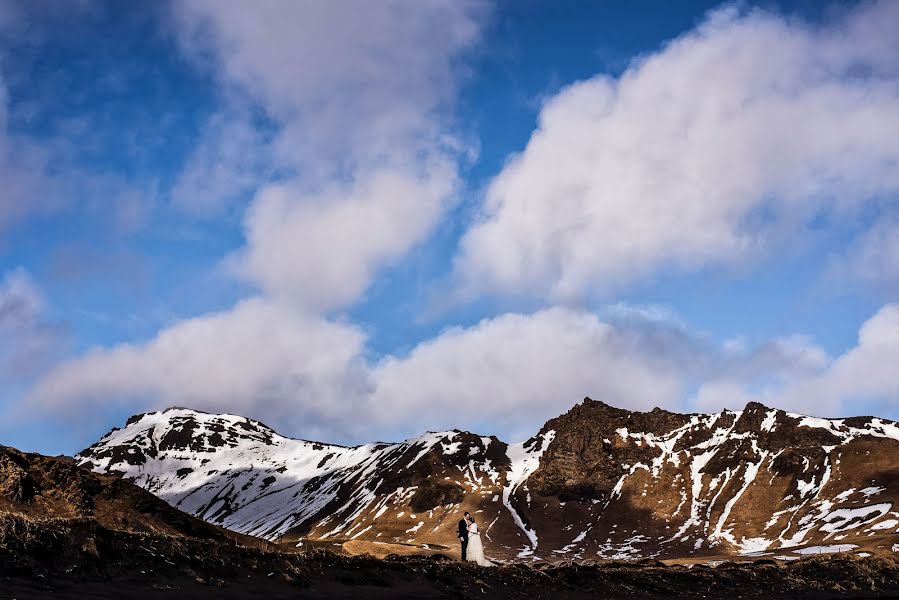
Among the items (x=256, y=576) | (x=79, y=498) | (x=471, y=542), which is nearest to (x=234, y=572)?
(x=256, y=576)

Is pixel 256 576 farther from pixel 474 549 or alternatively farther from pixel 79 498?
pixel 79 498

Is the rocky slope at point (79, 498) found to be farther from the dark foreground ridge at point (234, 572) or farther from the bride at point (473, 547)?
the bride at point (473, 547)

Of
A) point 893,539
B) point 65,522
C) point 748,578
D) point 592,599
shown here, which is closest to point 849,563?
point 748,578

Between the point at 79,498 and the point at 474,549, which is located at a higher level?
the point at 79,498

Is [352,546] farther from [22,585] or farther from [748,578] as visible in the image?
[22,585]

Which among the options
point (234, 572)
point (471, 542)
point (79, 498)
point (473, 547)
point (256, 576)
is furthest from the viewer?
point (79, 498)

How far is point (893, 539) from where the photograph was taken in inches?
4818

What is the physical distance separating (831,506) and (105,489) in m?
174

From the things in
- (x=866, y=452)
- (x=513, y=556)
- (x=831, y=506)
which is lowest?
(x=513, y=556)

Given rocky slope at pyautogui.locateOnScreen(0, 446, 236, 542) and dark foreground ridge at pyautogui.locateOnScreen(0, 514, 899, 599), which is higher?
rocky slope at pyautogui.locateOnScreen(0, 446, 236, 542)

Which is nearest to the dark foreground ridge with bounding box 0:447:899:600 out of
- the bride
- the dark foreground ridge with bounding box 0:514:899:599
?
the dark foreground ridge with bounding box 0:514:899:599

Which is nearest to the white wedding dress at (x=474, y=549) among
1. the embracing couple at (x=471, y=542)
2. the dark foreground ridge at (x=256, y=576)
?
the embracing couple at (x=471, y=542)

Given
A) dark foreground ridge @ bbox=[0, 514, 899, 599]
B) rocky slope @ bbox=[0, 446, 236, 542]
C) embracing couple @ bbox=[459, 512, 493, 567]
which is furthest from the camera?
rocky slope @ bbox=[0, 446, 236, 542]

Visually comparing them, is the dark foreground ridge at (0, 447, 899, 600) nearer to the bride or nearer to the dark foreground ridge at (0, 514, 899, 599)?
the dark foreground ridge at (0, 514, 899, 599)
